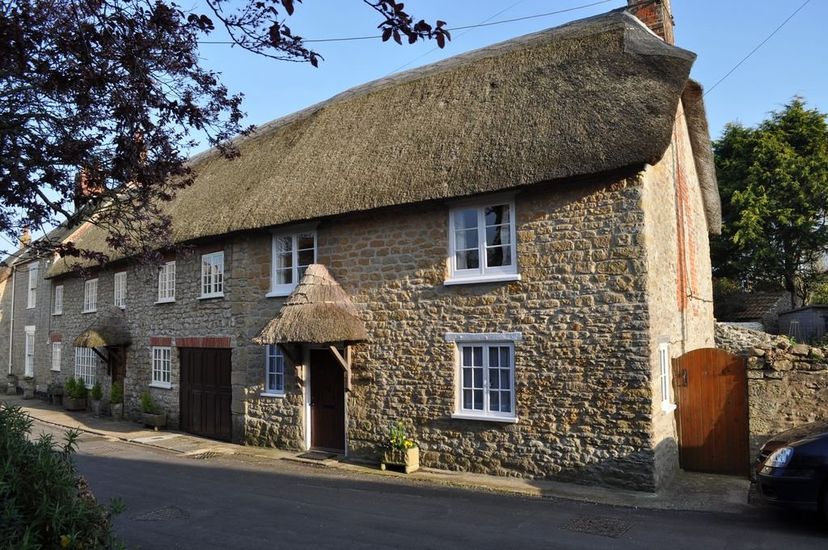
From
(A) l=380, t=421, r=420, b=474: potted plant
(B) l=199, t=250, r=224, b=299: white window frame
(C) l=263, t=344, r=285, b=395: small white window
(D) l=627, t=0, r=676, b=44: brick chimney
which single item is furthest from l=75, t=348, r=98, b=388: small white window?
(D) l=627, t=0, r=676, b=44: brick chimney

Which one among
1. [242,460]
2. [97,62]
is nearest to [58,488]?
[97,62]

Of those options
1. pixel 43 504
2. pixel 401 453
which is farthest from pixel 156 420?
pixel 43 504

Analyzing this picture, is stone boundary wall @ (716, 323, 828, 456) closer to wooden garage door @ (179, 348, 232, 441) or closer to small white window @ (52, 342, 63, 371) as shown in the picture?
wooden garage door @ (179, 348, 232, 441)

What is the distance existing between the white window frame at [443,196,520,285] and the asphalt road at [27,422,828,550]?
3447 millimetres

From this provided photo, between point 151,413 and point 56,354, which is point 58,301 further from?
point 151,413

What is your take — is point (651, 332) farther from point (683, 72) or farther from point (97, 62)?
point (97, 62)

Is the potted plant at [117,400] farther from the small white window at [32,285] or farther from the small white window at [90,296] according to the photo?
the small white window at [32,285]

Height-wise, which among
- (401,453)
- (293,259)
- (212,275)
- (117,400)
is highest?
(293,259)

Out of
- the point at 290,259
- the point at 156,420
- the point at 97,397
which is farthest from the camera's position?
the point at 97,397

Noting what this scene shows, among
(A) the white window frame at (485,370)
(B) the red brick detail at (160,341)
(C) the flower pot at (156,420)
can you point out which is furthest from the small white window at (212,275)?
(A) the white window frame at (485,370)

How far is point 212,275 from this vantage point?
583 inches

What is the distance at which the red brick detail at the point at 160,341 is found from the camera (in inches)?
636

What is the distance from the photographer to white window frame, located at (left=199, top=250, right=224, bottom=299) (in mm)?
14500

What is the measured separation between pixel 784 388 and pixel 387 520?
21.7 ft
